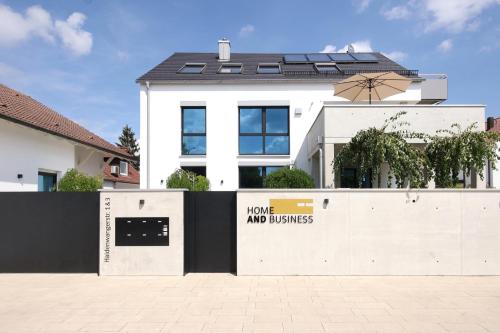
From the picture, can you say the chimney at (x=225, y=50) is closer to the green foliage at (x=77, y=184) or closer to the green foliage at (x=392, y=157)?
the green foliage at (x=77, y=184)

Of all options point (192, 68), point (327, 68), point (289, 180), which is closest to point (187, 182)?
point (289, 180)

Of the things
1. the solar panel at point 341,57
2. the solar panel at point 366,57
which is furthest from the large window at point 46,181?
the solar panel at point 366,57

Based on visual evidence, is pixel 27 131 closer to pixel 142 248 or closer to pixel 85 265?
pixel 85 265

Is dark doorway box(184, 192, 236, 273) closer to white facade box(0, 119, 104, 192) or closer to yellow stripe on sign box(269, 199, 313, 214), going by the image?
yellow stripe on sign box(269, 199, 313, 214)

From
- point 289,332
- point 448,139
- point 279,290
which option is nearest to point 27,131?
point 279,290

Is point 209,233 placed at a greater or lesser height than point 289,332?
greater

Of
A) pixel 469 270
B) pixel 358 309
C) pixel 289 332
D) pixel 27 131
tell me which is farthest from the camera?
pixel 27 131

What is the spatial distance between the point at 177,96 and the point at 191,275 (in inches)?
421

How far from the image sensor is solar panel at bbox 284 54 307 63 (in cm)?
1942

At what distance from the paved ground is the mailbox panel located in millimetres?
758

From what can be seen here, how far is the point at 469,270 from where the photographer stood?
7.48 metres

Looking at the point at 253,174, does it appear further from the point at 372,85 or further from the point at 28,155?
the point at 28,155

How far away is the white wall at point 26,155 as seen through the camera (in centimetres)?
→ 1037

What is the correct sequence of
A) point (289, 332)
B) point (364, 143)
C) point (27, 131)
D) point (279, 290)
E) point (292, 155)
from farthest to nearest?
point (292, 155), point (27, 131), point (364, 143), point (279, 290), point (289, 332)
